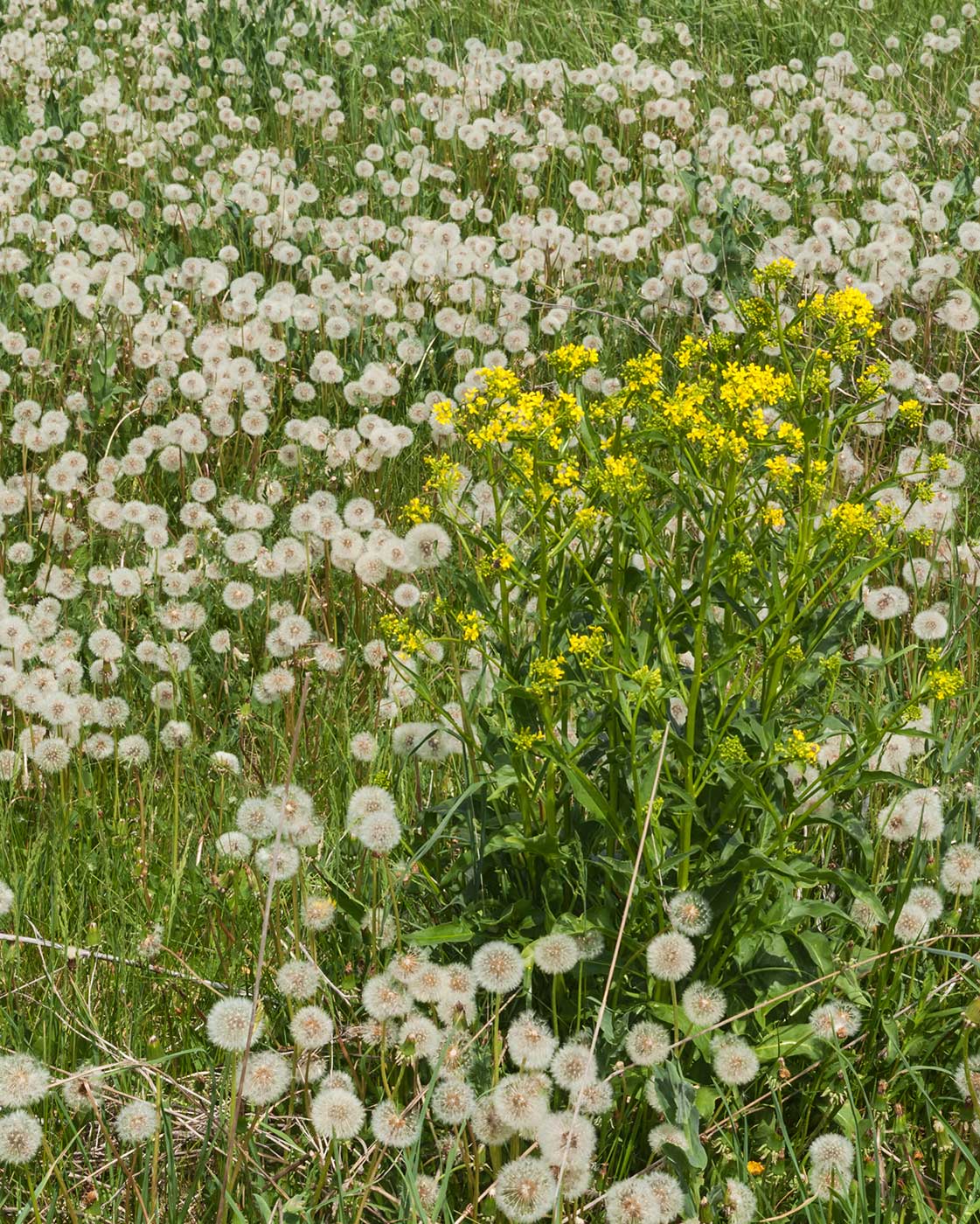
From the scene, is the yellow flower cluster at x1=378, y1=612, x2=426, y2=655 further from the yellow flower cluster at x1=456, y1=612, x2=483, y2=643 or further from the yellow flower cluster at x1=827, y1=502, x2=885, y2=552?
the yellow flower cluster at x1=827, y1=502, x2=885, y2=552

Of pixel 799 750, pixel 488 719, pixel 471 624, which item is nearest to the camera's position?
pixel 799 750

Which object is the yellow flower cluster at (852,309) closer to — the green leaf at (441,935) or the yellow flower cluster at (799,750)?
the yellow flower cluster at (799,750)

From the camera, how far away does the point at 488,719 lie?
7.70 ft

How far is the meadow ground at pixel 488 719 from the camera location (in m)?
2.00

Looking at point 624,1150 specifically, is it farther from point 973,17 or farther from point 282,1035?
point 973,17

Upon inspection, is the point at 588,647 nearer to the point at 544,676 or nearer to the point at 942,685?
the point at 544,676

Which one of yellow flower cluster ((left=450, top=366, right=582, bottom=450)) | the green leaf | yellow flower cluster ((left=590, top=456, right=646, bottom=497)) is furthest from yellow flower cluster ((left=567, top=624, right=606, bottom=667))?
the green leaf

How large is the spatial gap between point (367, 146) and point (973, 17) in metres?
3.47

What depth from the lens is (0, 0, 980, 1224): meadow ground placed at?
1998 millimetres

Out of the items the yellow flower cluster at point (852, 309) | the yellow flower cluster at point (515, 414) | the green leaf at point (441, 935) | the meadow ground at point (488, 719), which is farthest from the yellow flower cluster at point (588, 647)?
the yellow flower cluster at point (852, 309)

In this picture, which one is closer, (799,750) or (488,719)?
(799,750)

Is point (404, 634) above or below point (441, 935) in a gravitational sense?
above

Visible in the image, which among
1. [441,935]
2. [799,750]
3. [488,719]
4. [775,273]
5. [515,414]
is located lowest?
[441,935]

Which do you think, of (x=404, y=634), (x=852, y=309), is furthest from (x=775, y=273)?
(x=404, y=634)
